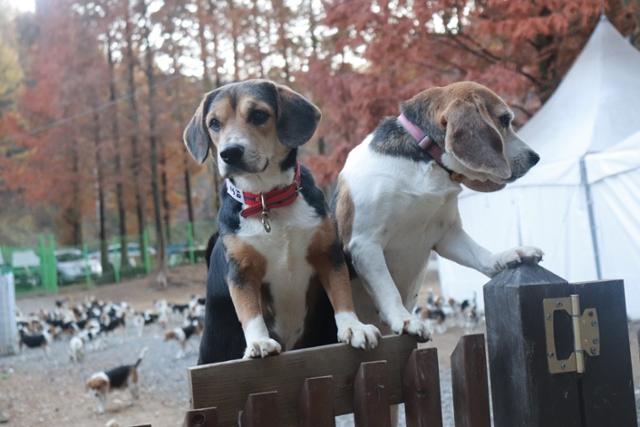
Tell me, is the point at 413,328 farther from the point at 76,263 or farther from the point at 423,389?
the point at 76,263

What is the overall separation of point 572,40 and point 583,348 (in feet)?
36.8

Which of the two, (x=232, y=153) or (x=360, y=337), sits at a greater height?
(x=232, y=153)

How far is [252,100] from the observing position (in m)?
2.42

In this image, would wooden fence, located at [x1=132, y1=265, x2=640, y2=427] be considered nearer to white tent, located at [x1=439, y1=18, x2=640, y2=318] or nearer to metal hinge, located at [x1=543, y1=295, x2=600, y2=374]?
metal hinge, located at [x1=543, y1=295, x2=600, y2=374]

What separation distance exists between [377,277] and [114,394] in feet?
27.3

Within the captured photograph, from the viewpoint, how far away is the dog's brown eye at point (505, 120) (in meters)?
2.50

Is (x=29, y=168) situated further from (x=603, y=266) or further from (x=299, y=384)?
(x=299, y=384)

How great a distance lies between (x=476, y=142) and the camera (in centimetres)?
236

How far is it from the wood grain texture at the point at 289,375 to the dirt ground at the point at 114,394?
4709mm

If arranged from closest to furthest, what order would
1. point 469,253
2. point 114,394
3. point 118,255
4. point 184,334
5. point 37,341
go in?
point 469,253 → point 114,394 → point 184,334 → point 37,341 → point 118,255

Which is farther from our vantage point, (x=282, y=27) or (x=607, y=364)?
(x=282, y=27)

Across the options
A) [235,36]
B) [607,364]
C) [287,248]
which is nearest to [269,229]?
[287,248]

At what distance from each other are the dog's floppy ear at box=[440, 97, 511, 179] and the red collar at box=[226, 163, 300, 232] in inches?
21.3

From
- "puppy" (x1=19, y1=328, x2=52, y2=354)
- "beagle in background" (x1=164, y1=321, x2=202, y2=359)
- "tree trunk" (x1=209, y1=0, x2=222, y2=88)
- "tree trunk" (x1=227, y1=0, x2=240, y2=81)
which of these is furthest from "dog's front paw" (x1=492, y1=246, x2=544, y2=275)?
"tree trunk" (x1=209, y1=0, x2=222, y2=88)
